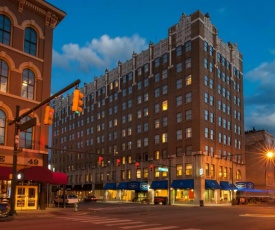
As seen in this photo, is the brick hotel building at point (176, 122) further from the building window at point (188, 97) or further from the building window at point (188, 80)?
the building window at point (188, 80)

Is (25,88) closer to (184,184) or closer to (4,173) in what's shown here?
(4,173)

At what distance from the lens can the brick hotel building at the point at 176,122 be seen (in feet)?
218

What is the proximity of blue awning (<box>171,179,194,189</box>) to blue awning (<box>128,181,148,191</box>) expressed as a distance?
780 cm

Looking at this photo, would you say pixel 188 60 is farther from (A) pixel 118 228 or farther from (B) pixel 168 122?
(A) pixel 118 228

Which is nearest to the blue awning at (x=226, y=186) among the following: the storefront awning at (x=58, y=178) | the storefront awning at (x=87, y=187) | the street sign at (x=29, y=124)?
the storefront awning at (x=87, y=187)

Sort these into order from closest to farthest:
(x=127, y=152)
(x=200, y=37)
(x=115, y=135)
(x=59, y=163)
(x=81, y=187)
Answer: (x=200, y=37) → (x=127, y=152) → (x=115, y=135) → (x=81, y=187) → (x=59, y=163)

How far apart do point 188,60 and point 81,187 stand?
46118 mm

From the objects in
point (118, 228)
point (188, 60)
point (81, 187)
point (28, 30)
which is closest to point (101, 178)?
point (81, 187)

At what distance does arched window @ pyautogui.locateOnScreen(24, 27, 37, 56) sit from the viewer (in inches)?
1398

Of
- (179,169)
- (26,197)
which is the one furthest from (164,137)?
(26,197)

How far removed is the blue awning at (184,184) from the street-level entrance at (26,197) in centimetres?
3487

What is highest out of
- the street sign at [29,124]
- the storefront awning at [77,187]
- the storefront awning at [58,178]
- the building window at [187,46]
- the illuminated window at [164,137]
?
the building window at [187,46]

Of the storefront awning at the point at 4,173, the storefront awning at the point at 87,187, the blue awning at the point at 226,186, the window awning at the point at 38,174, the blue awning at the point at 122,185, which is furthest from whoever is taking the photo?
the storefront awning at the point at 87,187

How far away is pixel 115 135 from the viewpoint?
288 ft
